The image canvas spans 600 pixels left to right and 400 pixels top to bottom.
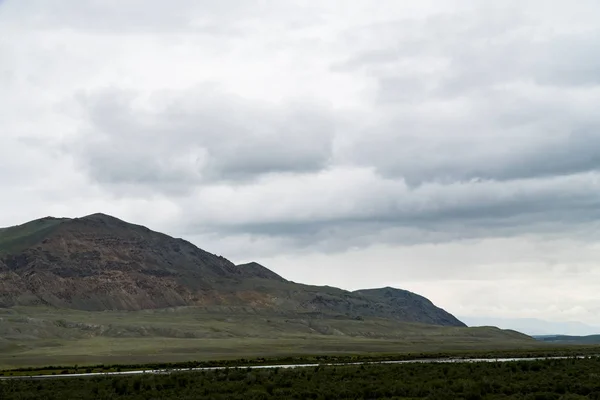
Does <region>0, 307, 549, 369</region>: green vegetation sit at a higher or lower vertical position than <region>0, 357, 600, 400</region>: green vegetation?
higher

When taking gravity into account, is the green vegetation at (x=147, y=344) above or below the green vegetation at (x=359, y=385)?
above

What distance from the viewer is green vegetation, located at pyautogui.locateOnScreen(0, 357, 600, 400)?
122 feet

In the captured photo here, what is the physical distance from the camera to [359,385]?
1650 inches

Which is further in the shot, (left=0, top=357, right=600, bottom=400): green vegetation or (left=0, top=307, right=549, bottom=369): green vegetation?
(left=0, top=307, right=549, bottom=369): green vegetation

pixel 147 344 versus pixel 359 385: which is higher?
pixel 147 344

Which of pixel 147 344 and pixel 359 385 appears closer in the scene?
pixel 359 385

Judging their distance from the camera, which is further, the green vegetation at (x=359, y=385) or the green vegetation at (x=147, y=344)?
the green vegetation at (x=147, y=344)

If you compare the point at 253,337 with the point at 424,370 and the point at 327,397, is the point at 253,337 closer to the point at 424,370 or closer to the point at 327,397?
the point at 424,370

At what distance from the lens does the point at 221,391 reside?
41.3 metres

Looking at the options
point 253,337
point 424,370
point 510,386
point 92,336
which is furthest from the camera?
point 253,337

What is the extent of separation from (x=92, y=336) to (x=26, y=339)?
62.7 feet

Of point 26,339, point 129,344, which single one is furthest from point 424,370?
point 26,339

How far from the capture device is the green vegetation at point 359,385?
37.2 metres

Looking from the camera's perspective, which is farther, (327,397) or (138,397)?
(138,397)
